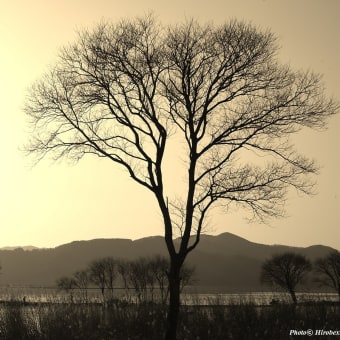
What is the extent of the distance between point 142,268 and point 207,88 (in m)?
109

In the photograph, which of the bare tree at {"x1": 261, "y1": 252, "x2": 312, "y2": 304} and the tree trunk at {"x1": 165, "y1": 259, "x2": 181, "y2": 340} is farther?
the bare tree at {"x1": 261, "y1": 252, "x2": 312, "y2": 304}

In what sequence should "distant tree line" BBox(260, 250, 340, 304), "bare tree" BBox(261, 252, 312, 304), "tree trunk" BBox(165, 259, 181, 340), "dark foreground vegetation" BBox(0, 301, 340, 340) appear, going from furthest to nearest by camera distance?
"bare tree" BBox(261, 252, 312, 304) → "distant tree line" BBox(260, 250, 340, 304) → "dark foreground vegetation" BBox(0, 301, 340, 340) → "tree trunk" BBox(165, 259, 181, 340)

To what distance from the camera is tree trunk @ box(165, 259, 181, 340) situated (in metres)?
14.3


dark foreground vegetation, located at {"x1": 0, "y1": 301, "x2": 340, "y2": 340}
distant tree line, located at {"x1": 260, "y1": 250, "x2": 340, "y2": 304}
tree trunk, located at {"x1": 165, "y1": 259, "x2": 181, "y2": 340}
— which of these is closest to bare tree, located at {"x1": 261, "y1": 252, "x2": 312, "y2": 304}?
distant tree line, located at {"x1": 260, "y1": 250, "x2": 340, "y2": 304}

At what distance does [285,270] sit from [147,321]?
9383cm

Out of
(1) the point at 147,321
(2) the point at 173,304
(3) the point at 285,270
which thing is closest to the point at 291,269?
(3) the point at 285,270

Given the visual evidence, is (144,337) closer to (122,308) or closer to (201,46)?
(122,308)

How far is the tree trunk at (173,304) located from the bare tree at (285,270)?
297ft

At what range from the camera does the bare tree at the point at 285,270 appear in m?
104

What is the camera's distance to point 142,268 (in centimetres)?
12244

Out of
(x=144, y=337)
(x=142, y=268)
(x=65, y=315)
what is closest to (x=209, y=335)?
(x=144, y=337)

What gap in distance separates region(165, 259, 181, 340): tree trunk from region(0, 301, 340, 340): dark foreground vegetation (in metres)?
1.26

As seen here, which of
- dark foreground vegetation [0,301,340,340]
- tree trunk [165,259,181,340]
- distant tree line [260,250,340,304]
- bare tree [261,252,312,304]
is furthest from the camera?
bare tree [261,252,312,304]

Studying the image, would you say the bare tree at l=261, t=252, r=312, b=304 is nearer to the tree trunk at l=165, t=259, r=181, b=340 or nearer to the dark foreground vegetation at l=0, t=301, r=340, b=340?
the dark foreground vegetation at l=0, t=301, r=340, b=340
